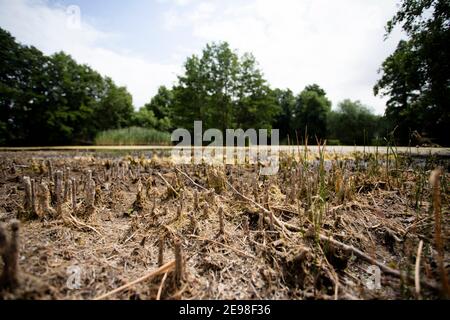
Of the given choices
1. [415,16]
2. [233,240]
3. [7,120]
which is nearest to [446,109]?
[415,16]

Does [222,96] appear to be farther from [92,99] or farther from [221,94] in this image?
[92,99]

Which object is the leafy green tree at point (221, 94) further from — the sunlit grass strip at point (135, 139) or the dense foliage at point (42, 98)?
the dense foliage at point (42, 98)

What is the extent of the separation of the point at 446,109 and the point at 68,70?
40.3 metres

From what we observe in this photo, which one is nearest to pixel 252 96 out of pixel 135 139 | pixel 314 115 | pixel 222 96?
pixel 222 96

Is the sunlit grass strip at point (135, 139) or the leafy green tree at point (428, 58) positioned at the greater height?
the leafy green tree at point (428, 58)

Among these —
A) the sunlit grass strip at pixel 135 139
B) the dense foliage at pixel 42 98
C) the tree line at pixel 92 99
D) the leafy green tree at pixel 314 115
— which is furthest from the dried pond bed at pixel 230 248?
the leafy green tree at pixel 314 115

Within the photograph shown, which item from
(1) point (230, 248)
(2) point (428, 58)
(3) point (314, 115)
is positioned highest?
(3) point (314, 115)

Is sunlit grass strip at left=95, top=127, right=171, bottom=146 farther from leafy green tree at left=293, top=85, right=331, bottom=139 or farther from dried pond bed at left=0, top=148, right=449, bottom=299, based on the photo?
leafy green tree at left=293, top=85, right=331, bottom=139

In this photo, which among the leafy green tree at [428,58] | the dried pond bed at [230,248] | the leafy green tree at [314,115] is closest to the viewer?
the dried pond bed at [230,248]

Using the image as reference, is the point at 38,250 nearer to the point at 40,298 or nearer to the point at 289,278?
the point at 40,298

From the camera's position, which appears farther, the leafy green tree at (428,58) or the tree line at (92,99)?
the tree line at (92,99)

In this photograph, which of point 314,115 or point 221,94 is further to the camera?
point 314,115

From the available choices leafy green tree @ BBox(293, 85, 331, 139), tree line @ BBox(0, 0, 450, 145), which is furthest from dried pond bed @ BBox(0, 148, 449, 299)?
leafy green tree @ BBox(293, 85, 331, 139)
